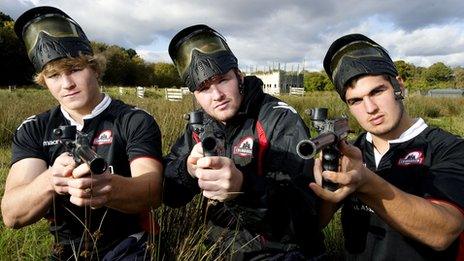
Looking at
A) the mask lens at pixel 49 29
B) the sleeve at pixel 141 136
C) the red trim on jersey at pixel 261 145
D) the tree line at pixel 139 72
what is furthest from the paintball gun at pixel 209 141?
the tree line at pixel 139 72

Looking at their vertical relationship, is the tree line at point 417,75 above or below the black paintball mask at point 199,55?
above

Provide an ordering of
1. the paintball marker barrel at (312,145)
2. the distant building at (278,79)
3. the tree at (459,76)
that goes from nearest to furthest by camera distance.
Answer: the paintball marker barrel at (312,145) → the distant building at (278,79) → the tree at (459,76)

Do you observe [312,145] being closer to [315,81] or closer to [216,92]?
[216,92]

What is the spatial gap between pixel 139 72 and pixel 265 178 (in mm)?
66390

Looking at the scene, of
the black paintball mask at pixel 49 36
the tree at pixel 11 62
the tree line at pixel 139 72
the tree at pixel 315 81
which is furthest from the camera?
the tree at pixel 315 81

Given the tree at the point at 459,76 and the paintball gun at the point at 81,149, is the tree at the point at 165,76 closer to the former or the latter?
the tree at the point at 459,76

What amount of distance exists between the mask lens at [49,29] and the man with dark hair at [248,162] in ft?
2.74

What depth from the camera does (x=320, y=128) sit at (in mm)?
2229

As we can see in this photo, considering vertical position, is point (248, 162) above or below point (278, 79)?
below

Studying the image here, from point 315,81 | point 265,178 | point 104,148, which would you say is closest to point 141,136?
point 104,148

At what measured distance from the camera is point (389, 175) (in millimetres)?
2818

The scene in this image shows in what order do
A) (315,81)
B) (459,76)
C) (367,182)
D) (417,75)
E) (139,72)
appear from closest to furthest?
1. (367,182)
2. (459,76)
3. (139,72)
4. (315,81)
5. (417,75)

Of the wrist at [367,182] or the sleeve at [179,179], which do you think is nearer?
the wrist at [367,182]

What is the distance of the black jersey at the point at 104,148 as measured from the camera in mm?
2945
